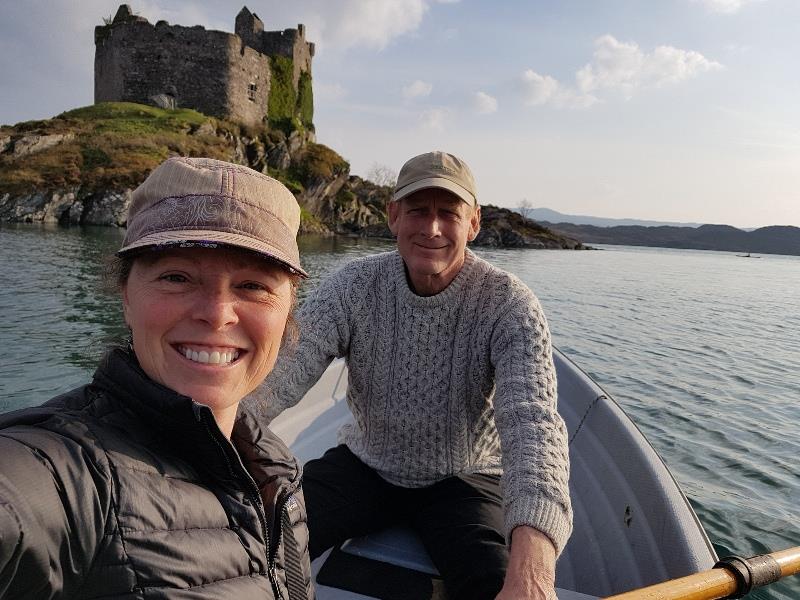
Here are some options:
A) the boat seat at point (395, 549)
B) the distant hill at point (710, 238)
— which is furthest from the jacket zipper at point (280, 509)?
the distant hill at point (710, 238)

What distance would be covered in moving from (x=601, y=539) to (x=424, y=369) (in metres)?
1.28

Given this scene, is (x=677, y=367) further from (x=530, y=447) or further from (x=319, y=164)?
(x=319, y=164)

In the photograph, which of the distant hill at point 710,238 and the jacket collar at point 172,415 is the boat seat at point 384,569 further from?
the distant hill at point 710,238

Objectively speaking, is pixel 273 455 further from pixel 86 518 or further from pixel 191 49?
pixel 191 49

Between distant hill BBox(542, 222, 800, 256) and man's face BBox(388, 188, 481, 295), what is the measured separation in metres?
124

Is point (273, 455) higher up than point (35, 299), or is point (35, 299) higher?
point (273, 455)

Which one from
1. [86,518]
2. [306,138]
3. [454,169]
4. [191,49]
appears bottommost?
[86,518]

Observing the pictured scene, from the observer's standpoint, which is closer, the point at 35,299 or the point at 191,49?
the point at 35,299

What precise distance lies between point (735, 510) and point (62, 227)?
27.6 m

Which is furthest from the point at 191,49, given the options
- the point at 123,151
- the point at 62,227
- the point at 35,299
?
the point at 35,299

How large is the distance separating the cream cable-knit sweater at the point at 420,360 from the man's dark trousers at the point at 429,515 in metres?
0.06

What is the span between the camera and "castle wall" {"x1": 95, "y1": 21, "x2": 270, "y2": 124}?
3650 centimetres

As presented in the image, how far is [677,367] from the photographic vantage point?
877 cm

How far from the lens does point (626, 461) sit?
109 inches
